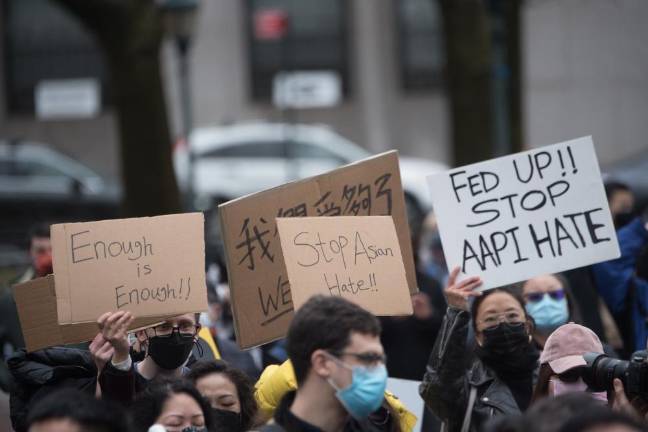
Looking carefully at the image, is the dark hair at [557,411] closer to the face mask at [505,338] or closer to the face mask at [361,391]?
the face mask at [361,391]

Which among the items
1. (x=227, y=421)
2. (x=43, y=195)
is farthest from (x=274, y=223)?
(x=43, y=195)

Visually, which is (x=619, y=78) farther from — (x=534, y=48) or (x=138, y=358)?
(x=138, y=358)

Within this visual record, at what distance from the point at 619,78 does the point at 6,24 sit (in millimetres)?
12038

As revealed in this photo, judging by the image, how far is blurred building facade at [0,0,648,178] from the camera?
2495 cm

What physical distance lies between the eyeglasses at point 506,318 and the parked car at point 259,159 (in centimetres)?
1517

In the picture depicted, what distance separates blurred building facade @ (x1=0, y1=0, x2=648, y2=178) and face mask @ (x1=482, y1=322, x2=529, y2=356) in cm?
1830

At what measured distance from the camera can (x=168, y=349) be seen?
518 centimetres

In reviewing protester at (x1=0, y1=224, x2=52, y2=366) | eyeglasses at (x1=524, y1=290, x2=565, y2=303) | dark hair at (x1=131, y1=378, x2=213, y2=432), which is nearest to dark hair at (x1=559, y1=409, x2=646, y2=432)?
dark hair at (x1=131, y1=378, x2=213, y2=432)

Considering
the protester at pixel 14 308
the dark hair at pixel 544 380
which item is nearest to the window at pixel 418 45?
the protester at pixel 14 308

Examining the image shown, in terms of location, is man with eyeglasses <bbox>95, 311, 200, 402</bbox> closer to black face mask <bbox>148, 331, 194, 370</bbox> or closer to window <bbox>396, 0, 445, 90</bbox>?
black face mask <bbox>148, 331, 194, 370</bbox>

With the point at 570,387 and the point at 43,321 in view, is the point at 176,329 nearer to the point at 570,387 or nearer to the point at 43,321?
the point at 43,321

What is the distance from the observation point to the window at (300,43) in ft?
87.8

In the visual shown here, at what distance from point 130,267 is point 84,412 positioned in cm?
153

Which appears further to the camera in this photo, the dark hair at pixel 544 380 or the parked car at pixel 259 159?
the parked car at pixel 259 159
